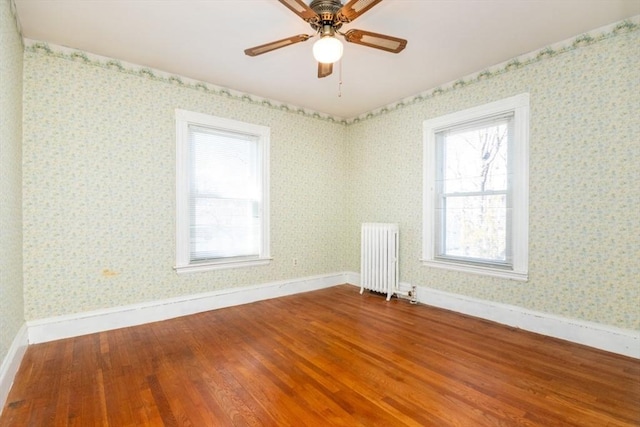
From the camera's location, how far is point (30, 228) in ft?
8.72

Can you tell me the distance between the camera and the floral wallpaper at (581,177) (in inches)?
96.6

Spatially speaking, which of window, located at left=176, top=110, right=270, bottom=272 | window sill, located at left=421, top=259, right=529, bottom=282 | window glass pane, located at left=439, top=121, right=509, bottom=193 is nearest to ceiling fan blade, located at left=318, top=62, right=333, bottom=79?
window, located at left=176, top=110, right=270, bottom=272

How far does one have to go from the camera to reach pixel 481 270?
3.33m

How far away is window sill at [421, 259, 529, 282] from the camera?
3.04 m

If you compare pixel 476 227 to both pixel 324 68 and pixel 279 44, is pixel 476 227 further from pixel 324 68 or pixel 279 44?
pixel 279 44

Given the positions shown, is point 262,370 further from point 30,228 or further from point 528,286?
point 528,286

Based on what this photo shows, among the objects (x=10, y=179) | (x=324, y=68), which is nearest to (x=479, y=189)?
(x=324, y=68)

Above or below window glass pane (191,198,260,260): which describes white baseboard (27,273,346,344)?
below

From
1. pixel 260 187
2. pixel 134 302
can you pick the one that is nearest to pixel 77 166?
pixel 134 302

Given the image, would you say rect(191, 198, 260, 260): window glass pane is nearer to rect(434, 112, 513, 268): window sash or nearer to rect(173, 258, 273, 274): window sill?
rect(173, 258, 273, 274): window sill

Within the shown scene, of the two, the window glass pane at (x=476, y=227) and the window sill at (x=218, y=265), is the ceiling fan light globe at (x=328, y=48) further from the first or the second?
the window sill at (x=218, y=265)

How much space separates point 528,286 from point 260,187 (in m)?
3.23

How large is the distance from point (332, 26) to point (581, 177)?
8.14 ft

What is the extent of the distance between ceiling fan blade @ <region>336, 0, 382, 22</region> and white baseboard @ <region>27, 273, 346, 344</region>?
3.14m
